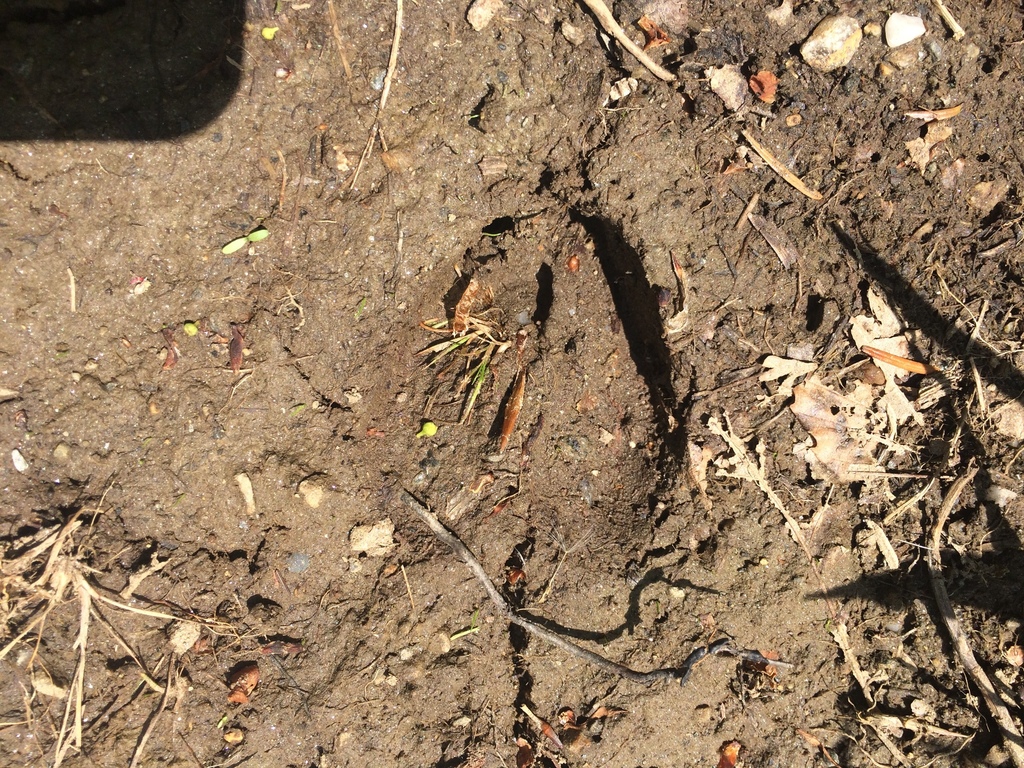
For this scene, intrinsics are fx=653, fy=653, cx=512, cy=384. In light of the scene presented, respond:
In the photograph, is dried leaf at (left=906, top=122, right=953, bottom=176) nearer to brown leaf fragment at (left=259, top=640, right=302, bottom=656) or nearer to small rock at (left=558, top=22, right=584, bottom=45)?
small rock at (left=558, top=22, right=584, bottom=45)

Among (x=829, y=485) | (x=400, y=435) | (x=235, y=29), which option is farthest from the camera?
(x=400, y=435)

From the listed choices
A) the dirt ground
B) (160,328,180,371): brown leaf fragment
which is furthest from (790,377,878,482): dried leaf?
(160,328,180,371): brown leaf fragment

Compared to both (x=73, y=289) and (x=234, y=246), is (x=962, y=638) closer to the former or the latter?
(x=234, y=246)

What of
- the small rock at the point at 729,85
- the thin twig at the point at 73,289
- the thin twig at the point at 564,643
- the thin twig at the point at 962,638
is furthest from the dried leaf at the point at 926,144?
the thin twig at the point at 73,289

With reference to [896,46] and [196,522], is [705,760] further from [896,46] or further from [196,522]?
[896,46]

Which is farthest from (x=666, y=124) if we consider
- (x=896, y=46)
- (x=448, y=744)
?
(x=448, y=744)
